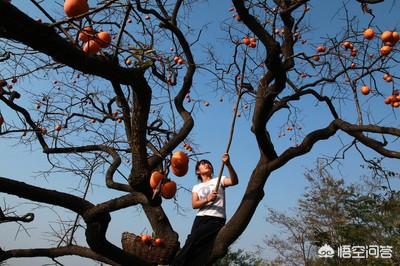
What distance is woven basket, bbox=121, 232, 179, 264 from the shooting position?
2631 mm

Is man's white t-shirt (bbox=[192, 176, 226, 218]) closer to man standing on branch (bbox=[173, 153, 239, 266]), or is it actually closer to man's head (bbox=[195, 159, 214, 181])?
man standing on branch (bbox=[173, 153, 239, 266])

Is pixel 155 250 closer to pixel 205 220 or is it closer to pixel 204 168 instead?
pixel 205 220

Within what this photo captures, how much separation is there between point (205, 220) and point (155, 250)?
15.8 inches

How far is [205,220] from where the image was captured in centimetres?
275

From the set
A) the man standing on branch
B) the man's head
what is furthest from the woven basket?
the man's head

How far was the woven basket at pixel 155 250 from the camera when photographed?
2631 mm

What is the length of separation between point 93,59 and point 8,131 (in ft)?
6.84

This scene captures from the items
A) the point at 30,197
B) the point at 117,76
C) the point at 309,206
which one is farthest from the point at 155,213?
the point at 309,206

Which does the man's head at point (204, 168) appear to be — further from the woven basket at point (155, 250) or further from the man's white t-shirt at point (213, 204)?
the woven basket at point (155, 250)

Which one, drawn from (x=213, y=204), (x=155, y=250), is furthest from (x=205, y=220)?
(x=155, y=250)

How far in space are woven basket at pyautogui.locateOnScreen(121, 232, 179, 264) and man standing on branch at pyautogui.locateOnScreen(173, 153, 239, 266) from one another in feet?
0.20

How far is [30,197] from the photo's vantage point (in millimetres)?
2197

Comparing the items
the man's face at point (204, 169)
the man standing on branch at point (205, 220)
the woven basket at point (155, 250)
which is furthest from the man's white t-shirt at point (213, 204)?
the woven basket at point (155, 250)

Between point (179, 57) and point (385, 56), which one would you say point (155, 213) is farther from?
point (385, 56)
